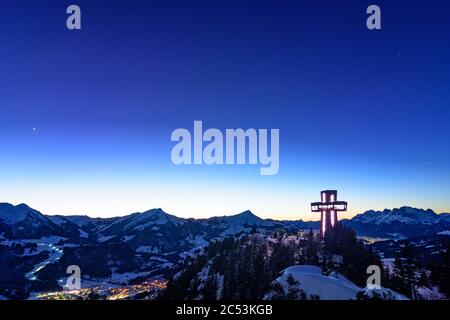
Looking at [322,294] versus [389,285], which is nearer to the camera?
[322,294]

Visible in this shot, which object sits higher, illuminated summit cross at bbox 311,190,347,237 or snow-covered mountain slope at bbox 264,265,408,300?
illuminated summit cross at bbox 311,190,347,237

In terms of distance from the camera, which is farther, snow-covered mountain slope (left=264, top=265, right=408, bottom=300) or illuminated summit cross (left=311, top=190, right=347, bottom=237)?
illuminated summit cross (left=311, top=190, right=347, bottom=237)

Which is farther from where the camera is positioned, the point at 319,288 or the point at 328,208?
the point at 328,208

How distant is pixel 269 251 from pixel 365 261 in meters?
30.6

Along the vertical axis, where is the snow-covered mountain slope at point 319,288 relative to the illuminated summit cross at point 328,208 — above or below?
below

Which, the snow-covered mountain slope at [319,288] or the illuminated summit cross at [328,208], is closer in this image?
the snow-covered mountain slope at [319,288]

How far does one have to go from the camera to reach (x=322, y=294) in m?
47.5
